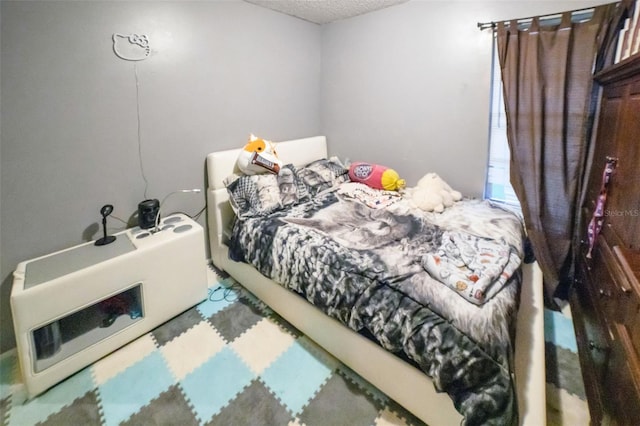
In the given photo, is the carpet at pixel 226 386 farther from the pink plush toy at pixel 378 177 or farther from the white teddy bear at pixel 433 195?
the pink plush toy at pixel 378 177

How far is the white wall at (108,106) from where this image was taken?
1631mm

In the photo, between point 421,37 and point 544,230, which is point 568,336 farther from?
point 421,37

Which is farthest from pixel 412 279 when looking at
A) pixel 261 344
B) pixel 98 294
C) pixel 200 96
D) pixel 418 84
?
pixel 200 96

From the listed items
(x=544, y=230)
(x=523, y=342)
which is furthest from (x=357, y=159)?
(x=523, y=342)

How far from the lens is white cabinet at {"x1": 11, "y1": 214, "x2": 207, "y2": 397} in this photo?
1.47m

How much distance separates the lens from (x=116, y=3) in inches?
72.6

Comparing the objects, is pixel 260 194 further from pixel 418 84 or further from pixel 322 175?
pixel 418 84

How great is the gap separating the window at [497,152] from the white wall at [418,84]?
0.05 meters

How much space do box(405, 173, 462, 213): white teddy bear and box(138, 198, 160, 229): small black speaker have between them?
1.95 m

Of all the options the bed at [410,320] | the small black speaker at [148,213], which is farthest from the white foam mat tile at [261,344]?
the small black speaker at [148,213]


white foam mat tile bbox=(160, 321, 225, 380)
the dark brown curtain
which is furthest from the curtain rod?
white foam mat tile bbox=(160, 321, 225, 380)

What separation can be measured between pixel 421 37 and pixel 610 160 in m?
1.78

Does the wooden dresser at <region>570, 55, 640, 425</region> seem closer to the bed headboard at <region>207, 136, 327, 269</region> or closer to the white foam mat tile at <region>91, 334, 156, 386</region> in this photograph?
the white foam mat tile at <region>91, 334, 156, 386</region>

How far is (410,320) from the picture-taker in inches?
50.0
